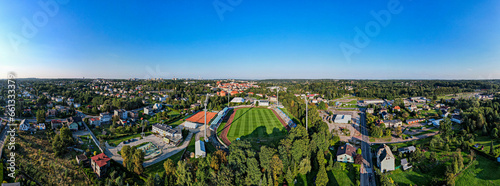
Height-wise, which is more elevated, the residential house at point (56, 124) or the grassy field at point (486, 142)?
the residential house at point (56, 124)

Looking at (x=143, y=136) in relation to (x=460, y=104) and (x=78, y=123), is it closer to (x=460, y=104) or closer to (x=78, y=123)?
(x=78, y=123)

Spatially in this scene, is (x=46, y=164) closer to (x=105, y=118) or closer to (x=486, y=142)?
(x=105, y=118)

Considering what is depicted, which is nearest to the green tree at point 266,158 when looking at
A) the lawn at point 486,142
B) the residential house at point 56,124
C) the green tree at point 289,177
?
the green tree at point 289,177

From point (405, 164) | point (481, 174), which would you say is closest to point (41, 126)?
point (405, 164)

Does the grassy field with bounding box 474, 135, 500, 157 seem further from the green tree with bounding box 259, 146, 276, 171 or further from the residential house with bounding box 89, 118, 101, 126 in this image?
the residential house with bounding box 89, 118, 101, 126

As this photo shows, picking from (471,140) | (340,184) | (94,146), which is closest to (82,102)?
(94,146)

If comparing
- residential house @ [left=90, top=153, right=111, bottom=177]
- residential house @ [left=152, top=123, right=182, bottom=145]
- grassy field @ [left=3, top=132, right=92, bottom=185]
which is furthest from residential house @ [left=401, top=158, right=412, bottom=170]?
grassy field @ [left=3, top=132, right=92, bottom=185]

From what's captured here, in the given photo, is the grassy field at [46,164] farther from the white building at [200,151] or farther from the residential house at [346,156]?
the residential house at [346,156]
